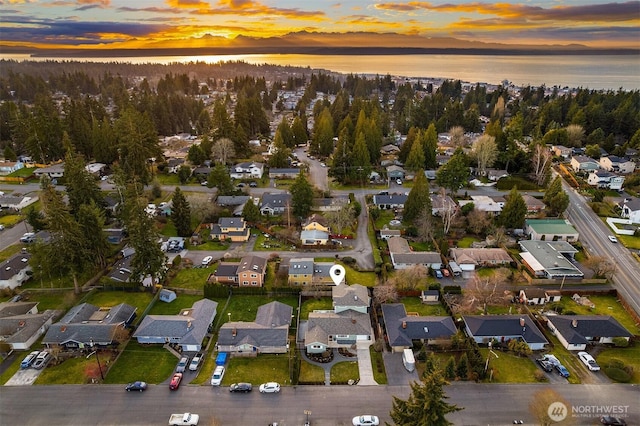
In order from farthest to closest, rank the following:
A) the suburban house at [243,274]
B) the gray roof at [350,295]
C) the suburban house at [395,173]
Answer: the suburban house at [395,173]
the suburban house at [243,274]
the gray roof at [350,295]

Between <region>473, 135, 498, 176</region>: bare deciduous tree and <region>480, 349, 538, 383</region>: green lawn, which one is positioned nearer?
<region>480, 349, 538, 383</region>: green lawn

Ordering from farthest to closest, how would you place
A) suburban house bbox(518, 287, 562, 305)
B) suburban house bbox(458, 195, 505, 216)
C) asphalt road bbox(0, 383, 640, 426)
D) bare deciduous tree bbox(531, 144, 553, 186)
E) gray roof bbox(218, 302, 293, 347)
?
bare deciduous tree bbox(531, 144, 553, 186), suburban house bbox(458, 195, 505, 216), suburban house bbox(518, 287, 562, 305), gray roof bbox(218, 302, 293, 347), asphalt road bbox(0, 383, 640, 426)

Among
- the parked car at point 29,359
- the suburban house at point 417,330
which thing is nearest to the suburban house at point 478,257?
the suburban house at point 417,330

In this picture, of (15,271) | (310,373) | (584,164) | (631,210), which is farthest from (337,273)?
(584,164)

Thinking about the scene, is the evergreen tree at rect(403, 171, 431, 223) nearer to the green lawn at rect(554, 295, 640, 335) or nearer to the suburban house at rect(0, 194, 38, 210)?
the green lawn at rect(554, 295, 640, 335)

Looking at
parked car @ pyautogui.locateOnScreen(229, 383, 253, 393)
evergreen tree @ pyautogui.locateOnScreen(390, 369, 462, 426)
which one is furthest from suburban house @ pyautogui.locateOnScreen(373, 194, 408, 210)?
evergreen tree @ pyautogui.locateOnScreen(390, 369, 462, 426)

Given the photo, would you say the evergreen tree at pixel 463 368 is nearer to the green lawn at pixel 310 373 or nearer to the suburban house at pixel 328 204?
the green lawn at pixel 310 373
